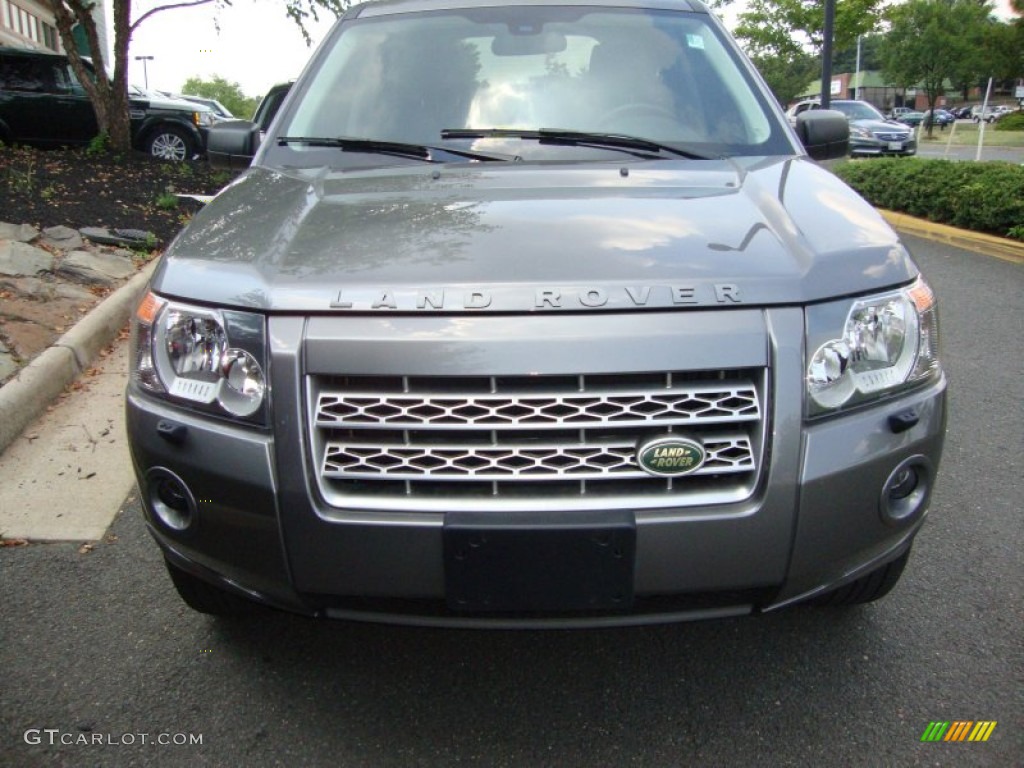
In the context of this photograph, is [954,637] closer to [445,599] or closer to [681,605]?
[681,605]

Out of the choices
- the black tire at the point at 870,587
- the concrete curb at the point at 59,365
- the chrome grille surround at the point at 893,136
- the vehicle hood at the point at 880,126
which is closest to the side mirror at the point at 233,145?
the concrete curb at the point at 59,365

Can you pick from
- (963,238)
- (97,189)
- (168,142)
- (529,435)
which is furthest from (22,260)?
(168,142)

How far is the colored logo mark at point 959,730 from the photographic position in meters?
2.16

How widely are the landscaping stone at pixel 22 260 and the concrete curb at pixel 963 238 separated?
787 cm

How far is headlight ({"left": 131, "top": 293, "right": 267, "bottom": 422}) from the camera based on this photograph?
195 centimetres

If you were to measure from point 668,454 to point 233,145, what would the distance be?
239cm

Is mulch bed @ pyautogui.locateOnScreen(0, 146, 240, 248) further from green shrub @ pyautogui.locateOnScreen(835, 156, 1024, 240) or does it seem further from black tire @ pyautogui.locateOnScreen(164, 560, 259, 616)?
green shrub @ pyautogui.locateOnScreen(835, 156, 1024, 240)

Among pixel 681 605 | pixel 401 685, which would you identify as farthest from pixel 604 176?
pixel 401 685

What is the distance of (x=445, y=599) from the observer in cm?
191

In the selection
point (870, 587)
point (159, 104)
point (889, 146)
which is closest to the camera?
point (870, 587)

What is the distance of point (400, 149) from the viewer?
2877 mm

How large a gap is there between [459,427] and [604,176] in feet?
3.43

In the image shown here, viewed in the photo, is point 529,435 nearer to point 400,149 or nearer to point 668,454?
point 668,454

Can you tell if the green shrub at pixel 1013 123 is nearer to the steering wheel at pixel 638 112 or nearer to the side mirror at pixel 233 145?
the steering wheel at pixel 638 112
